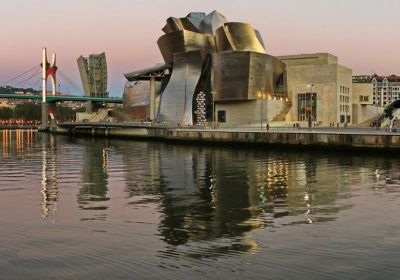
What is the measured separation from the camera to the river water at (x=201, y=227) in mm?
8188

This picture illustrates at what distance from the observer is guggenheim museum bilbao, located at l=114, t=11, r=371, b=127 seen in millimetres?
73250

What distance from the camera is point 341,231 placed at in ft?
35.6

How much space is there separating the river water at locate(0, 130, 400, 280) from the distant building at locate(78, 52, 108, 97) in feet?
451

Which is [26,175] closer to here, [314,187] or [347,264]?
[314,187]

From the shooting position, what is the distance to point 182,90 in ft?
262

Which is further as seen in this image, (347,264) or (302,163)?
(302,163)

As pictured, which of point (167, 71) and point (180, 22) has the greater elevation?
point (180, 22)

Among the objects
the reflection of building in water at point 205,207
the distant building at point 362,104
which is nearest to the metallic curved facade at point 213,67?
the distant building at point 362,104

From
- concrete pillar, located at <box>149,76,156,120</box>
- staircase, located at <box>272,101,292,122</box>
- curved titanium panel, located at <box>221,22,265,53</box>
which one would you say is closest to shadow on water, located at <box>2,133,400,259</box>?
staircase, located at <box>272,101,292,122</box>

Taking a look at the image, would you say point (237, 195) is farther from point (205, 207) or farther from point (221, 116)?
point (221, 116)

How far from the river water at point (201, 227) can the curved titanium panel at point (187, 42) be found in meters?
60.1

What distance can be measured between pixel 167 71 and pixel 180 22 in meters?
9.82

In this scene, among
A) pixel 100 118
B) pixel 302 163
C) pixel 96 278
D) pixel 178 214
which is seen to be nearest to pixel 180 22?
pixel 100 118

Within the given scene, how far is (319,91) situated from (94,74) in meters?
99.7
